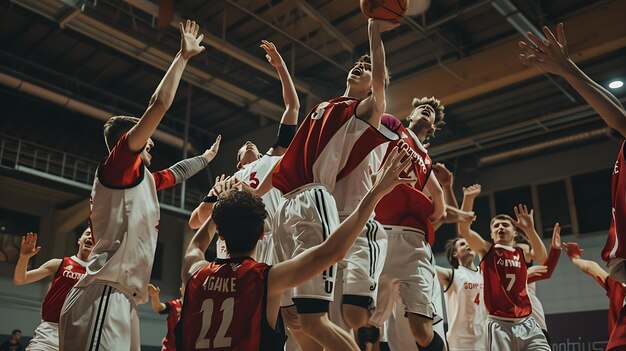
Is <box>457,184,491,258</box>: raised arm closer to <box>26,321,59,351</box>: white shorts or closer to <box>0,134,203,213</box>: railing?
<box>26,321,59,351</box>: white shorts

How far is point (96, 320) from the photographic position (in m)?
3.20

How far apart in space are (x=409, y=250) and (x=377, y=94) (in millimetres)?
1374

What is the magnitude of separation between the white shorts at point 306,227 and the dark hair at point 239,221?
0.76 meters

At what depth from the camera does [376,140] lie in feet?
12.2

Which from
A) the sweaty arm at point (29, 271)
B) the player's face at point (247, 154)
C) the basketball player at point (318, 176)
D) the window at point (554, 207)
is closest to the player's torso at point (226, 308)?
the basketball player at point (318, 176)

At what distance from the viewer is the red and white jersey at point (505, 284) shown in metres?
5.89

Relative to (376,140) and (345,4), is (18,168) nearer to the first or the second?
(345,4)

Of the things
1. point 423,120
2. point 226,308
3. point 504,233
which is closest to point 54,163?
point 504,233

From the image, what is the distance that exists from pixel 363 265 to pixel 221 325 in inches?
53.4

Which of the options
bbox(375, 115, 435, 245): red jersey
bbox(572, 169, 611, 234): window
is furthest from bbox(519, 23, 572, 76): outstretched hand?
bbox(572, 169, 611, 234): window

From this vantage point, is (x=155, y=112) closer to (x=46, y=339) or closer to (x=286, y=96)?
(x=286, y=96)

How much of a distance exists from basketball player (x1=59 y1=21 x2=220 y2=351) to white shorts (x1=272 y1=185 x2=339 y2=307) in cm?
85

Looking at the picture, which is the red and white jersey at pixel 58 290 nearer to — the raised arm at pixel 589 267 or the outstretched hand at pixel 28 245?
the outstretched hand at pixel 28 245

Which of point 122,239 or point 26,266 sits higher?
point 26,266
